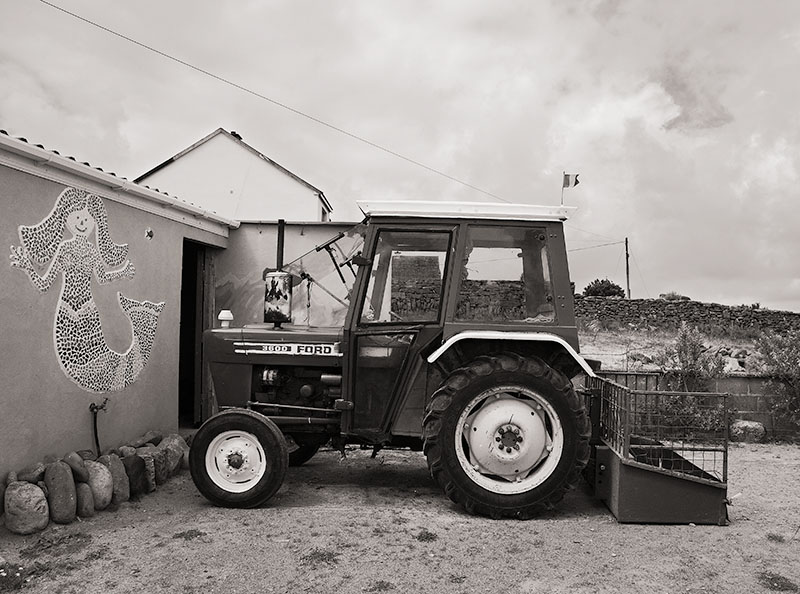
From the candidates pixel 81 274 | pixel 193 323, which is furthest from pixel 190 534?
pixel 193 323

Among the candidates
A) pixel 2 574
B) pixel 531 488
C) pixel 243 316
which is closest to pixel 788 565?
pixel 531 488

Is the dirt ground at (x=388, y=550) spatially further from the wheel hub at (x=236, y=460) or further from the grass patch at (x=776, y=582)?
the wheel hub at (x=236, y=460)

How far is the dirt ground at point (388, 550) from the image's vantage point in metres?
3.70

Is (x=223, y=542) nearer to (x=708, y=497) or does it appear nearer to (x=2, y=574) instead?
(x=2, y=574)

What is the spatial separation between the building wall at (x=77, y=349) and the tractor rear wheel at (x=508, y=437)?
285 centimetres

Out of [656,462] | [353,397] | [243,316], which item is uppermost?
[243,316]

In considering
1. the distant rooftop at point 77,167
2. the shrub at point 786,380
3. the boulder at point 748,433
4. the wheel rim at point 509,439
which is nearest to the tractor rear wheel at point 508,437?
the wheel rim at point 509,439

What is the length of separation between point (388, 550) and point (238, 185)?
14.9 m

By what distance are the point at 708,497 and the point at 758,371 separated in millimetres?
4556

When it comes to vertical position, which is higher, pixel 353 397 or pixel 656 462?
pixel 353 397

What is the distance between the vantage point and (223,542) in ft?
14.0

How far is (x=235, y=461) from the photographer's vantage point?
196 inches

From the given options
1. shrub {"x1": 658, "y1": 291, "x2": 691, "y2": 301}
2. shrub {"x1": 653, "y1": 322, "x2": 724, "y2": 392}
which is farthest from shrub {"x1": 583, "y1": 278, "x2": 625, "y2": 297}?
shrub {"x1": 653, "y1": 322, "x2": 724, "y2": 392}

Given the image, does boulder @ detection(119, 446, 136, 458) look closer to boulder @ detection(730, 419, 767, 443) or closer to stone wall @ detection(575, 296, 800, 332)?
boulder @ detection(730, 419, 767, 443)
